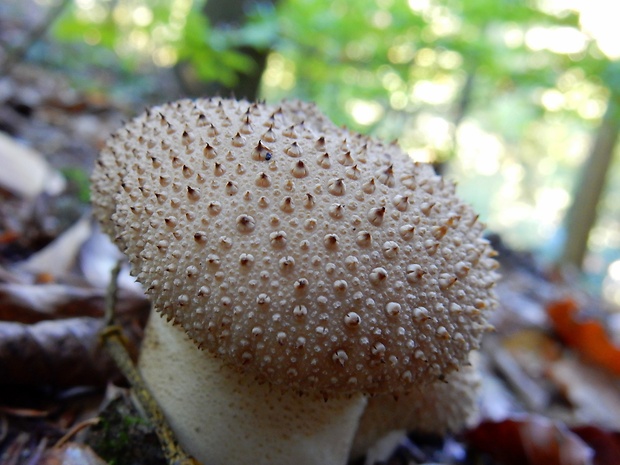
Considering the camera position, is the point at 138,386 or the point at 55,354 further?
the point at 55,354

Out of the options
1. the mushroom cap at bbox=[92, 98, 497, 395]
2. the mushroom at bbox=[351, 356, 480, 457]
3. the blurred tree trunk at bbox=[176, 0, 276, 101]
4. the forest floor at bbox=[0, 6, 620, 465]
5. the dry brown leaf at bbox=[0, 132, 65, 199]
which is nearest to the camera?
the mushroom cap at bbox=[92, 98, 497, 395]

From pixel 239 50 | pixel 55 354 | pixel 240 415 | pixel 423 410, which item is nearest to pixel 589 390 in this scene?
pixel 423 410

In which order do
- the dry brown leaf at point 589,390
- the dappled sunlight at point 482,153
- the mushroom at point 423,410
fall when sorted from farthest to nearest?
the dappled sunlight at point 482,153, the dry brown leaf at point 589,390, the mushroom at point 423,410

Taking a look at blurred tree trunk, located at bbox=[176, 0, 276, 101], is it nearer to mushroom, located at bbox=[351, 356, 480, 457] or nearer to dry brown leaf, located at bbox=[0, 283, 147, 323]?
dry brown leaf, located at bbox=[0, 283, 147, 323]

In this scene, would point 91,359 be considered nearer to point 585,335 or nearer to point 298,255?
point 298,255

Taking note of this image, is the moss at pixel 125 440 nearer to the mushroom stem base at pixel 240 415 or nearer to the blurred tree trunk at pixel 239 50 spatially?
the mushroom stem base at pixel 240 415

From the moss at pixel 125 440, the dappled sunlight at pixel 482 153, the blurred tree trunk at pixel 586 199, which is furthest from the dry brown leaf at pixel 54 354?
the dappled sunlight at pixel 482 153

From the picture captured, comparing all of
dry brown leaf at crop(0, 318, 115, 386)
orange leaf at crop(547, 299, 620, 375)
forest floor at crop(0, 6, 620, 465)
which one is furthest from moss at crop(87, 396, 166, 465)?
orange leaf at crop(547, 299, 620, 375)
